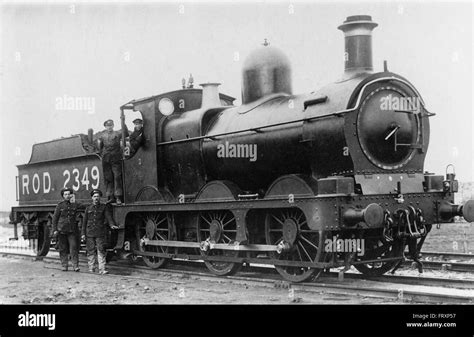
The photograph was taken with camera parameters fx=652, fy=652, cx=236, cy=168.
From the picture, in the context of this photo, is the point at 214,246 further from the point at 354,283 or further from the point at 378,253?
the point at 378,253

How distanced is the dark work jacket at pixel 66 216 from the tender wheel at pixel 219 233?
9.53 ft

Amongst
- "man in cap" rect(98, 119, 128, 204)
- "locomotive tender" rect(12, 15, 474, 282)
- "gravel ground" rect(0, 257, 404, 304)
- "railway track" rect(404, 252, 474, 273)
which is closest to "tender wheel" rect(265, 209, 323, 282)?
"locomotive tender" rect(12, 15, 474, 282)

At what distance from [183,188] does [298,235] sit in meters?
2.96

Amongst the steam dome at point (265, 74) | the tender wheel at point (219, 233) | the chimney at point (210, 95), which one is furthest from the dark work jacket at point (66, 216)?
the steam dome at point (265, 74)

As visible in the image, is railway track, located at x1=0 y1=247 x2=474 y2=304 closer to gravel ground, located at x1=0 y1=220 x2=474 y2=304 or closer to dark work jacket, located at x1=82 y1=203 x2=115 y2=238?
gravel ground, located at x1=0 y1=220 x2=474 y2=304

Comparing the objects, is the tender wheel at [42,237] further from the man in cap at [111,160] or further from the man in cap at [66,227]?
the man in cap at [111,160]

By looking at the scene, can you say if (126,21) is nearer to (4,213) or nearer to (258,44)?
(258,44)

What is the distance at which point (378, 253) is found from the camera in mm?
9961

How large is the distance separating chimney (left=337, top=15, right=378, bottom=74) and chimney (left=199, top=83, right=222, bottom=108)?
316 cm

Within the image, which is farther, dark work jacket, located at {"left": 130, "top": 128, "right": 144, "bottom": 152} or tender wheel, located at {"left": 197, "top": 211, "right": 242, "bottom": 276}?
dark work jacket, located at {"left": 130, "top": 128, "right": 144, "bottom": 152}

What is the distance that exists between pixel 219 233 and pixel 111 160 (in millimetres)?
3337

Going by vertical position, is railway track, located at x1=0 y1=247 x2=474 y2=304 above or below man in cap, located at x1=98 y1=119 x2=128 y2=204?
below

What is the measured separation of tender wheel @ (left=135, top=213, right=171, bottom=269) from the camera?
12085mm
